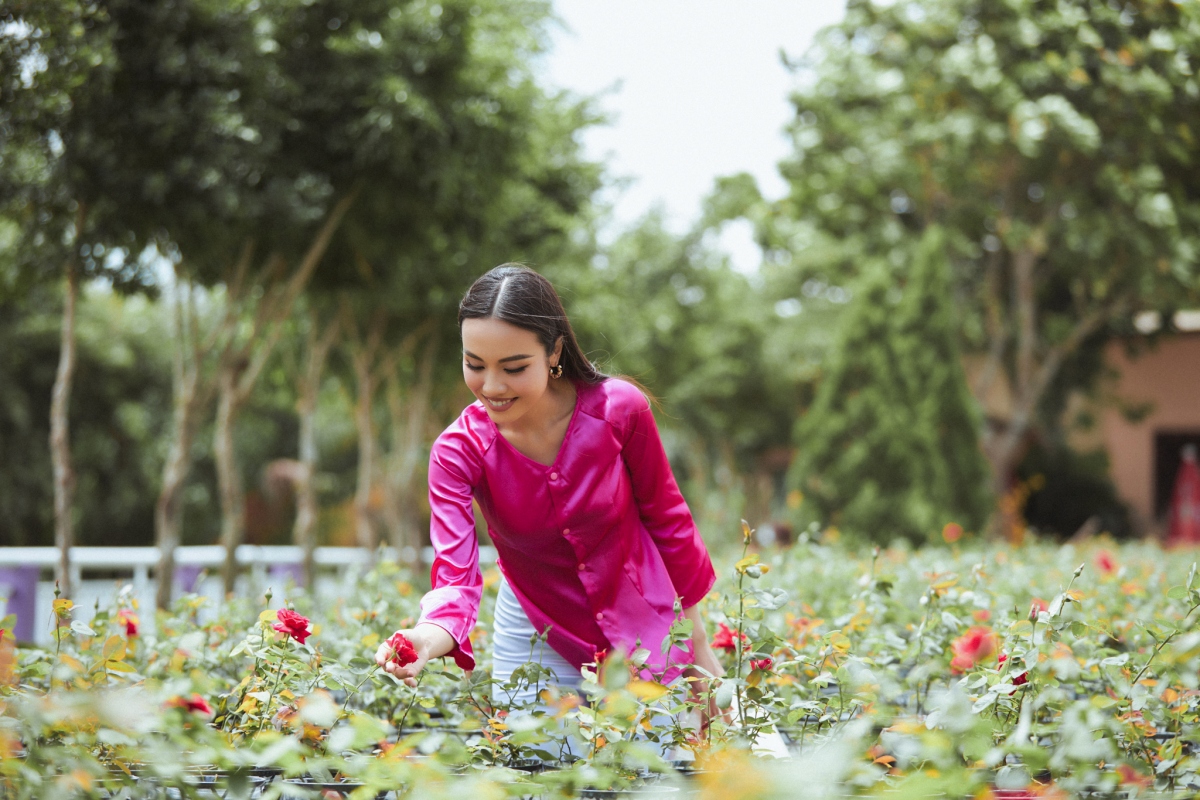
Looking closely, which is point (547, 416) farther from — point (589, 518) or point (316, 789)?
point (316, 789)

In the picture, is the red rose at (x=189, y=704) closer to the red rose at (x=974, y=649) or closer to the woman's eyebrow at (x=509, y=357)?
the woman's eyebrow at (x=509, y=357)

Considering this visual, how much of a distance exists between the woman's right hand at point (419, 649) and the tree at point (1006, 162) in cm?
908

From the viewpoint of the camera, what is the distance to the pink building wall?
17.0m

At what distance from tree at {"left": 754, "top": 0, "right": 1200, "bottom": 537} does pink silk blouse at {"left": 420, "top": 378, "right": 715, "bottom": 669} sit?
8398mm

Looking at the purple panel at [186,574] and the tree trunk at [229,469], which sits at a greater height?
the tree trunk at [229,469]

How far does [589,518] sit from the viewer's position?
7.63 feet

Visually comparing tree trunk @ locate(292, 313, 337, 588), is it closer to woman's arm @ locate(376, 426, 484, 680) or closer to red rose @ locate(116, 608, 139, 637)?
red rose @ locate(116, 608, 139, 637)

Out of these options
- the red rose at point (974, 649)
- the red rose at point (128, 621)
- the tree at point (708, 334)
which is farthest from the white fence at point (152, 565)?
the tree at point (708, 334)

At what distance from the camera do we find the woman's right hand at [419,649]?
1807 millimetres

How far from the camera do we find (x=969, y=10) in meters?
11.4

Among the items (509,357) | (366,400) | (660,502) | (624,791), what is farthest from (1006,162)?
(624,791)

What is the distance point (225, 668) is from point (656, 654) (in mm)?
1167

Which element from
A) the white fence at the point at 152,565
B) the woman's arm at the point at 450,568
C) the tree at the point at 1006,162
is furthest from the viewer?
the tree at the point at 1006,162

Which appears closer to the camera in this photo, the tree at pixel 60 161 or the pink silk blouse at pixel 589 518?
the pink silk blouse at pixel 589 518
